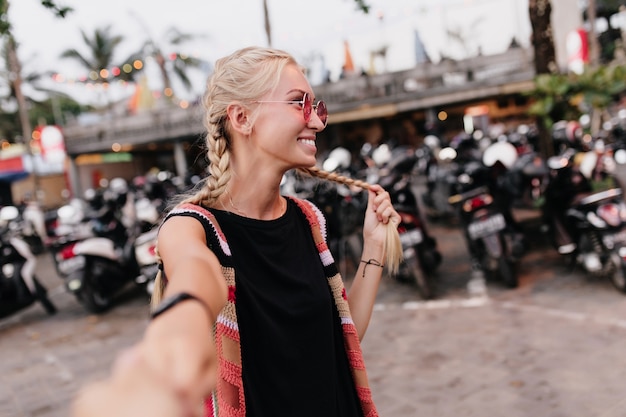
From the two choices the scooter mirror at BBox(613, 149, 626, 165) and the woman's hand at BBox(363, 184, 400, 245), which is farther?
the scooter mirror at BBox(613, 149, 626, 165)

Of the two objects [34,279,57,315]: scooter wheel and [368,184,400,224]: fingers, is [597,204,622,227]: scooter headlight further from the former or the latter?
[34,279,57,315]: scooter wheel

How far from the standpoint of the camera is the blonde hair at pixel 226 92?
58.5 inches

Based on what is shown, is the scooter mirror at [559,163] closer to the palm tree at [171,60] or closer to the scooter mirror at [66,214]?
the scooter mirror at [66,214]

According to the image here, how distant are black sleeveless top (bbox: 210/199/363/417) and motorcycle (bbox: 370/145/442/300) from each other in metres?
3.87

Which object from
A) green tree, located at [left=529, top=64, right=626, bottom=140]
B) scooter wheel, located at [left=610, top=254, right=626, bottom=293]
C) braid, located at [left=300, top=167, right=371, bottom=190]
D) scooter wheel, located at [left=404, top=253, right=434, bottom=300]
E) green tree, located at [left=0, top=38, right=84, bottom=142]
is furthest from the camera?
green tree, located at [left=0, top=38, right=84, bottom=142]

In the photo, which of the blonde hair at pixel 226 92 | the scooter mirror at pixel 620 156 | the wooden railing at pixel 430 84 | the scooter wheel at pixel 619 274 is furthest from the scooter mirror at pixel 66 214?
the wooden railing at pixel 430 84

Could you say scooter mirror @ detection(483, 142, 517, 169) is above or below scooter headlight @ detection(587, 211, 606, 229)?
above

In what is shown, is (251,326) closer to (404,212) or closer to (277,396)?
(277,396)

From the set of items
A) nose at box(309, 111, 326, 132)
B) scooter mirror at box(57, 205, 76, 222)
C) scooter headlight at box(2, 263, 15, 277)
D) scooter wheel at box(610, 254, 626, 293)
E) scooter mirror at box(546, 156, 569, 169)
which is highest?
nose at box(309, 111, 326, 132)

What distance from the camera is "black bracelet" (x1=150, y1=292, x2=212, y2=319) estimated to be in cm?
79

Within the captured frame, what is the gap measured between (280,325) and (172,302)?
0.68 metres

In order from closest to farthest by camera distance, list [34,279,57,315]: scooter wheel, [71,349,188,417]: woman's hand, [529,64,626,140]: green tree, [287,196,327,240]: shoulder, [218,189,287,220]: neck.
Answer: [71,349,188,417]: woman's hand, [218,189,287,220]: neck, [287,196,327,240]: shoulder, [529,64,626,140]: green tree, [34,279,57,315]: scooter wheel

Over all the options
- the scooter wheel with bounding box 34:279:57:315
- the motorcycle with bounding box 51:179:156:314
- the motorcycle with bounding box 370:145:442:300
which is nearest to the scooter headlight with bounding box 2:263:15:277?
the scooter wheel with bounding box 34:279:57:315

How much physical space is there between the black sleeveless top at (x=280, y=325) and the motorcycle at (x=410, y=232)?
387cm
